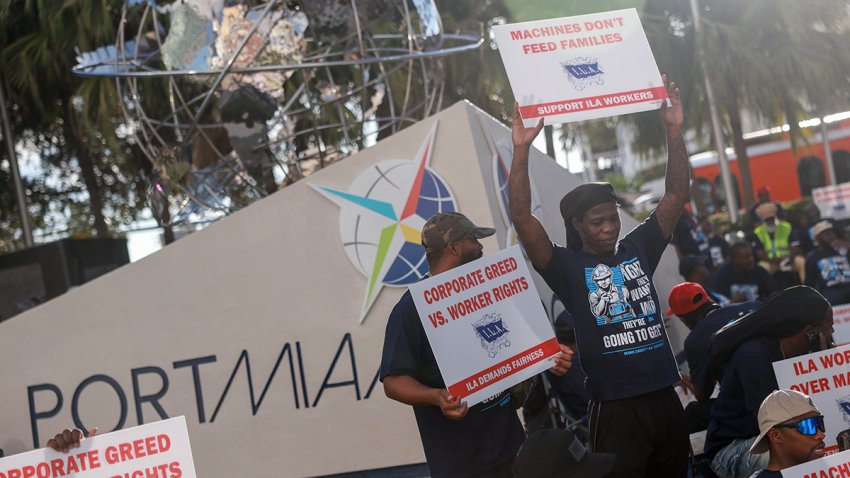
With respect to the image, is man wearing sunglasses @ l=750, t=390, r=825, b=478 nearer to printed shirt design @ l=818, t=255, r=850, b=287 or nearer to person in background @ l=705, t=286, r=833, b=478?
person in background @ l=705, t=286, r=833, b=478

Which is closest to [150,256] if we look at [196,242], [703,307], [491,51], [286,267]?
[196,242]

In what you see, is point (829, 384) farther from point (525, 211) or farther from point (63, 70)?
point (63, 70)

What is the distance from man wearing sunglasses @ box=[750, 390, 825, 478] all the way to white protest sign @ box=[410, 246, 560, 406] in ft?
2.75

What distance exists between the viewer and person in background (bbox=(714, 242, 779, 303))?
9852 mm

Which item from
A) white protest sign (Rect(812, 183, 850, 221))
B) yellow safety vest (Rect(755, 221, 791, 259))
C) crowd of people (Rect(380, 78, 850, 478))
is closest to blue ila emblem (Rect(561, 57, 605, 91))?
crowd of people (Rect(380, 78, 850, 478))

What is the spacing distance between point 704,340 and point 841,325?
206 cm

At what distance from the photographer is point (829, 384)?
15.4ft

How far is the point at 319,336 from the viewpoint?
7477mm

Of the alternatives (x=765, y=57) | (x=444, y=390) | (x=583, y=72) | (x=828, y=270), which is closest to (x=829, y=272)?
(x=828, y=270)

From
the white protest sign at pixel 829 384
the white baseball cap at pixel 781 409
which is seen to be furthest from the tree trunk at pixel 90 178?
the white baseball cap at pixel 781 409

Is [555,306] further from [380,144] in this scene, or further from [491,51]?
[491,51]

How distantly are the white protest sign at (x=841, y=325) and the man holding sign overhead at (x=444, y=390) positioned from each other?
3.20 meters

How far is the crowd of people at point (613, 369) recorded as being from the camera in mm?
3904

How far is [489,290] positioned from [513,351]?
0.25 m
